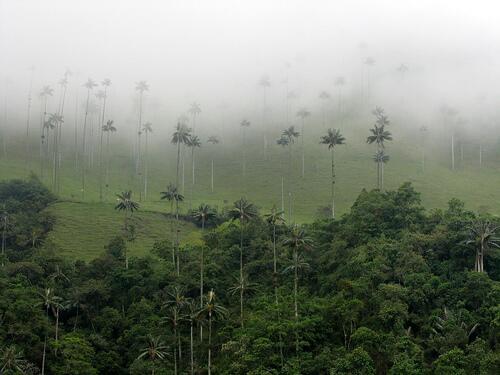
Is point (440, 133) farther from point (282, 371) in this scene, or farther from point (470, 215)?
point (282, 371)

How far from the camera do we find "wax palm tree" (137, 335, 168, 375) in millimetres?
75688

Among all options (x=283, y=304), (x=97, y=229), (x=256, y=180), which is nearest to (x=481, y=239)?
(x=283, y=304)

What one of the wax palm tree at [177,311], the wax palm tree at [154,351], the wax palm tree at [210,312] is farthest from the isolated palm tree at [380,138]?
the wax palm tree at [154,351]

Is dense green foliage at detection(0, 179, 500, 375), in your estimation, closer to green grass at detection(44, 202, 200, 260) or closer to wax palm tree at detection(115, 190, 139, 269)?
wax palm tree at detection(115, 190, 139, 269)

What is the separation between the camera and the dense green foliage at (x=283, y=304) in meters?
70.7

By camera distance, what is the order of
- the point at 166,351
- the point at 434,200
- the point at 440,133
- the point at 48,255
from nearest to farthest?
the point at 166,351
the point at 48,255
the point at 434,200
the point at 440,133

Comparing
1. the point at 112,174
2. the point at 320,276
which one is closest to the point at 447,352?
the point at 320,276

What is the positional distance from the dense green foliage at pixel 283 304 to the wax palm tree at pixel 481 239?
1.37m

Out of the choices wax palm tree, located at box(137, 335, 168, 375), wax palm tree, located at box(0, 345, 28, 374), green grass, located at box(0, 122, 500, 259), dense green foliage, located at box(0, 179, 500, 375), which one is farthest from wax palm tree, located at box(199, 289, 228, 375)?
green grass, located at box(0, 122, 500, 259)

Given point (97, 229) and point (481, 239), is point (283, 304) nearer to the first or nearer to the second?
point (481, 239)

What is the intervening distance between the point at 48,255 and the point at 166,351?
89.6ft

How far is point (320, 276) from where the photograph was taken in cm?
8988

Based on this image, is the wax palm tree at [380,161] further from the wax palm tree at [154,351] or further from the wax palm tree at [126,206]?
the wax palm tree at [154,351]

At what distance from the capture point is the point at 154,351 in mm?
75688
